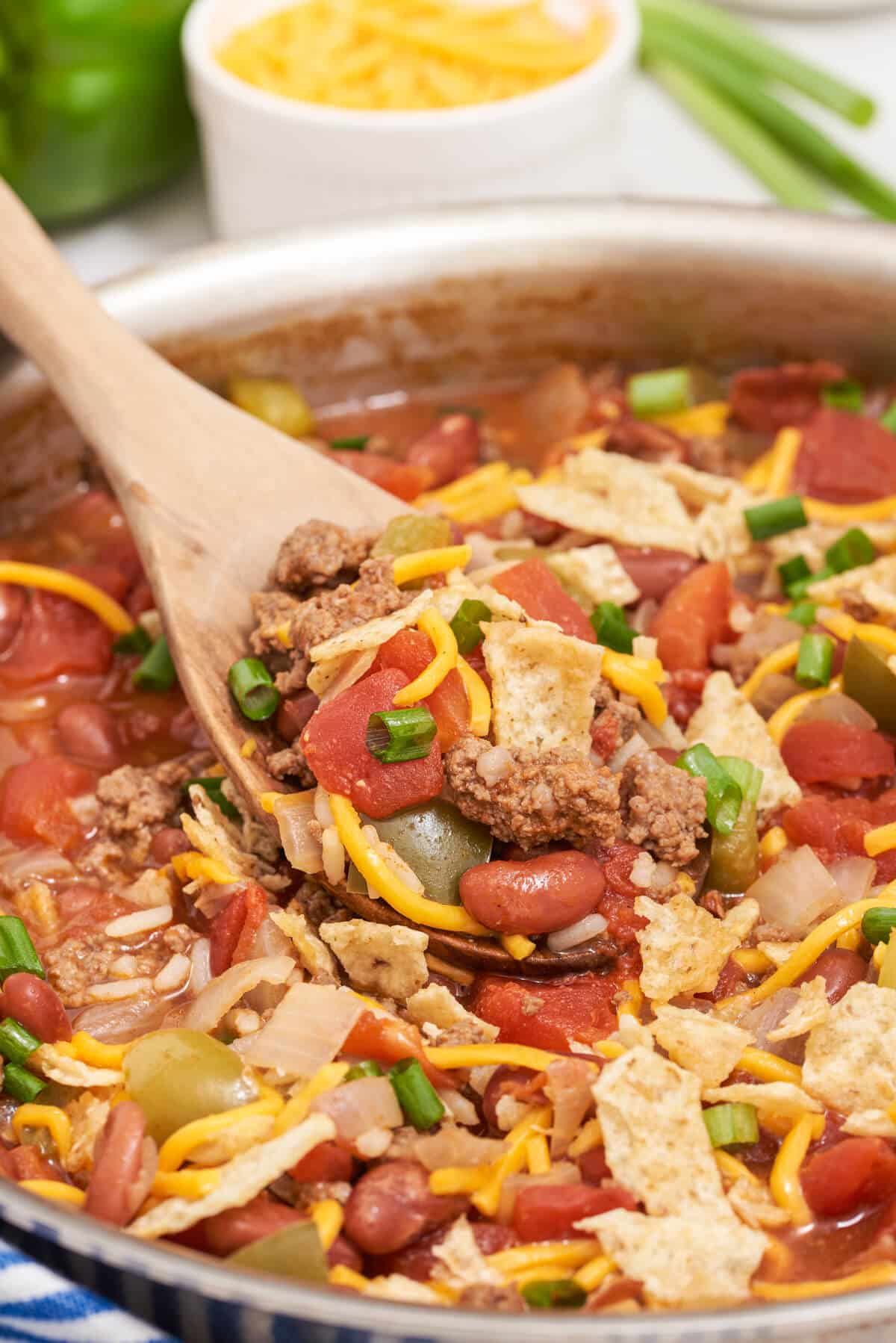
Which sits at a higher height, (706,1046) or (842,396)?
(842,396)

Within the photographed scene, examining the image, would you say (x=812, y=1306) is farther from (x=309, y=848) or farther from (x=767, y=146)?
(x=767, y=146)

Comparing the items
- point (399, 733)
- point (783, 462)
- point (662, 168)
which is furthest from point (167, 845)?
point (662, 168)

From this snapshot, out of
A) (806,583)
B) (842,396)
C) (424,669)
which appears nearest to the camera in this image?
(424,669)

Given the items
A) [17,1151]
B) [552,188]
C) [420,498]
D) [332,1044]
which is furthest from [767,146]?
[17,1151]

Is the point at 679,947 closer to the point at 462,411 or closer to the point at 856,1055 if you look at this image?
the point at 856,1055

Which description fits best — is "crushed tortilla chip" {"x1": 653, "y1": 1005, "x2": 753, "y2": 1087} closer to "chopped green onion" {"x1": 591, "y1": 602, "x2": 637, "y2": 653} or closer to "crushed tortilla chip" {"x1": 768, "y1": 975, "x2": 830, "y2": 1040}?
"crushed tortilla chip" {"x1": 768, "y1": 975, "x2": 830, "y2": 1040}

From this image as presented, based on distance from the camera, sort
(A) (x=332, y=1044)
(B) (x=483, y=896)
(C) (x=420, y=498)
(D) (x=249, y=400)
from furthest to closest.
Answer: (D) (x=249, y=400) → (C) (x=420, y=498) → (B) (x=483, y=896) → (A) (x=332, y=1044)
